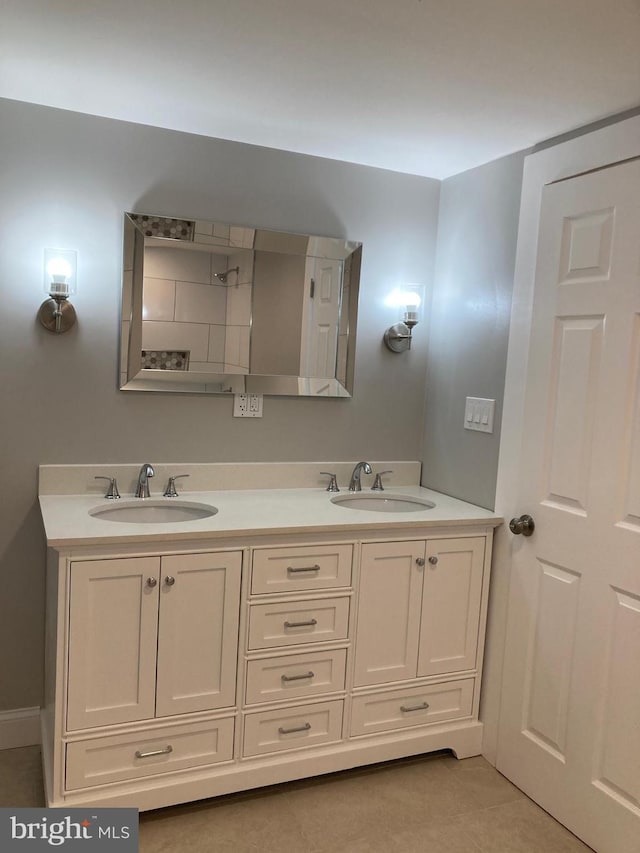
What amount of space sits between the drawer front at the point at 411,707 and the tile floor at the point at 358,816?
0.55 ft

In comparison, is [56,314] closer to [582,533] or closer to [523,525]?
[523,525]

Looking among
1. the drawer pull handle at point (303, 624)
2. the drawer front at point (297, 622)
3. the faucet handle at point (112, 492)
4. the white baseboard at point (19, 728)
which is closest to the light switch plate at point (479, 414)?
the drawer front at point (297, 622)

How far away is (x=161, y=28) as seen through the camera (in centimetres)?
176

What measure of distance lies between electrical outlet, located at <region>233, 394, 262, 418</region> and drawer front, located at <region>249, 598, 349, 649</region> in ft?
2.59

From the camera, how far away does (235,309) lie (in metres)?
2.65

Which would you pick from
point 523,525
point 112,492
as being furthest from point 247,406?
point 523,525

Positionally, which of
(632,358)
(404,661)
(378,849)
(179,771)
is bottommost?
(378,849)

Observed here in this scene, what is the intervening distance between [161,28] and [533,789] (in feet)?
8.22

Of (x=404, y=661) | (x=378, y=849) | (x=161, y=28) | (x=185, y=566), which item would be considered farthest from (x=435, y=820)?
(x=161, y=28)

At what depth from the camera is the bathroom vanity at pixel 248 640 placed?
204cm

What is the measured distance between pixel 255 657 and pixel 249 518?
0.43 meters

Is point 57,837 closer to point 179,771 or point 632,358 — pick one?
point 179,771

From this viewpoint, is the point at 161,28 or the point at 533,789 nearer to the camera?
the point at 161,28

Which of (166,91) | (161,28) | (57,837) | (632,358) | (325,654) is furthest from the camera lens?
(325,654)
